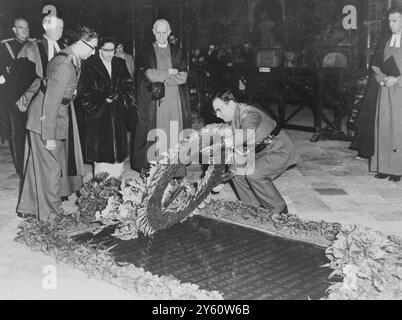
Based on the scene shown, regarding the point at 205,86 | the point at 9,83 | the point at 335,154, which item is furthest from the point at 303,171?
the point at 205,86

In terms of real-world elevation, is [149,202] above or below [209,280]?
above

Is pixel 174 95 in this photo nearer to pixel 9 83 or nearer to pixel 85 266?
pixel 9 83

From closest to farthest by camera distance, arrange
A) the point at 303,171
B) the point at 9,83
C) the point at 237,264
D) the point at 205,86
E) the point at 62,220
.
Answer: the point at 237,264
the point at 62,220
the point at 9,83
the point at 303,171
the point at 205,86

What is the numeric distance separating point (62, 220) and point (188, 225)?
120cm

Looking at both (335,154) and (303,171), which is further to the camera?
(335,154)

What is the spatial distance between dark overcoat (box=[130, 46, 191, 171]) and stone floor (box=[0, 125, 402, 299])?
0.89 metres

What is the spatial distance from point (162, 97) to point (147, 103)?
0.22m

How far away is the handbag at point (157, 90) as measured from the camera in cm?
674

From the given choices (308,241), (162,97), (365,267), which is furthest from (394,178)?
(365,267)

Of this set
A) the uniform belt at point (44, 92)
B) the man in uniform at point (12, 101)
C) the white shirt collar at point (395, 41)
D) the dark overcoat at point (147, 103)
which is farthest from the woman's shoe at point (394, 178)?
the man in uniform at point (12, 101)

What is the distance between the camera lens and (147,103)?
22.6 ft

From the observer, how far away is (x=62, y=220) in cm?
519

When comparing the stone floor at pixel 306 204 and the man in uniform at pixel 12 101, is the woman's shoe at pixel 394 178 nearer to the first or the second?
the stone floor at pixel 306 204

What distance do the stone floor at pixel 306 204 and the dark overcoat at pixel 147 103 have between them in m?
0.89
